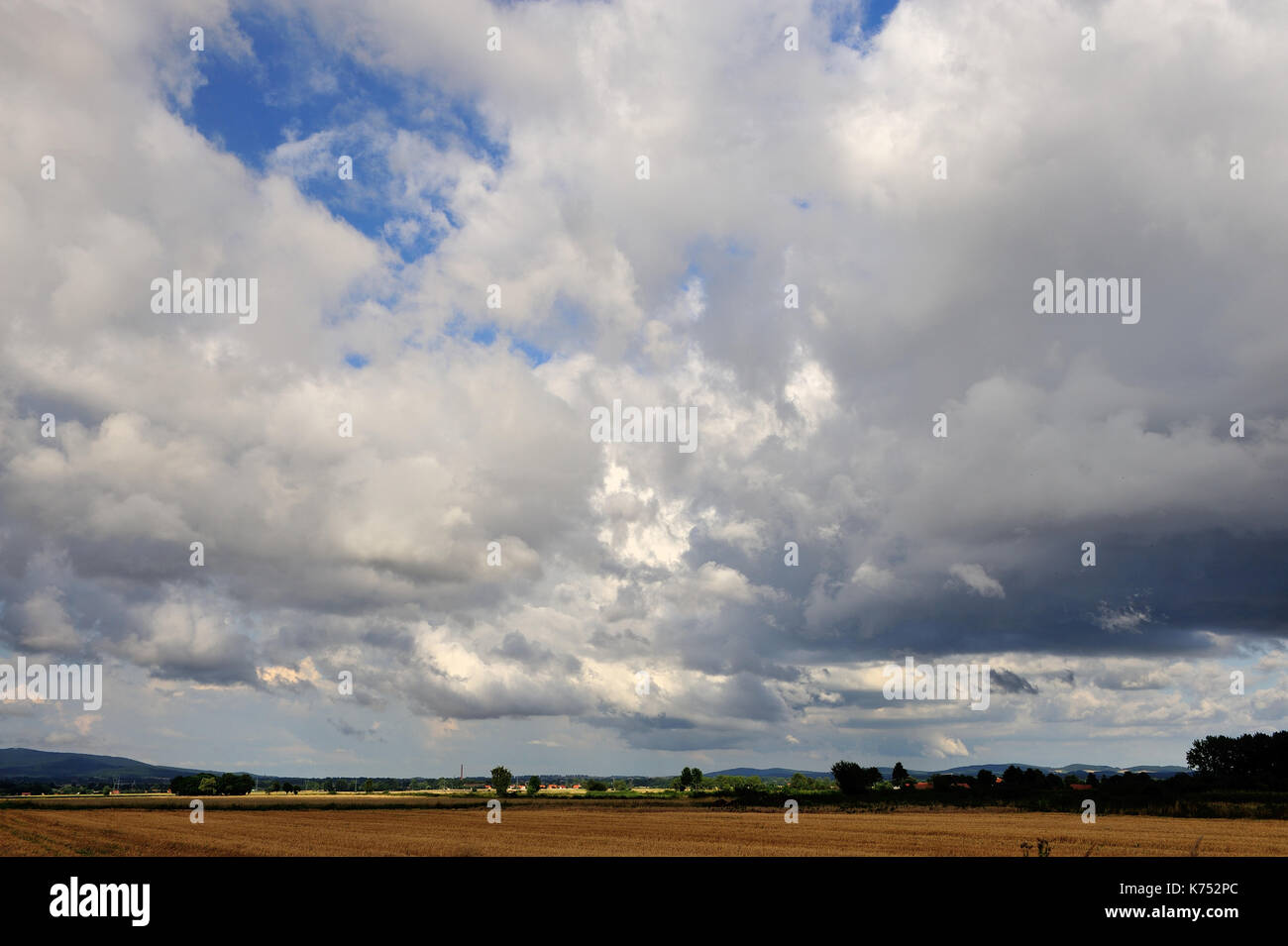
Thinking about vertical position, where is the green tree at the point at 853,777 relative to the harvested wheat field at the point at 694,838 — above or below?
below

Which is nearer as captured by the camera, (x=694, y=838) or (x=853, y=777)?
(x=694, y=838)

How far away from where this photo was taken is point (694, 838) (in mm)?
65125

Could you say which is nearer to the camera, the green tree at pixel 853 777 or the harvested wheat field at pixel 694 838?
the harvested wheat field at pixel 694 838

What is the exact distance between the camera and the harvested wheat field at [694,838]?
52.6 m

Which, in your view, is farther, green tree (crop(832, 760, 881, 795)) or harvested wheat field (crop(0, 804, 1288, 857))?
→ green tree (crop(832, 760, 881, 795))

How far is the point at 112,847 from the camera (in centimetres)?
5147

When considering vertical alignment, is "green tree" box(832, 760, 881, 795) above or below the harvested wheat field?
below

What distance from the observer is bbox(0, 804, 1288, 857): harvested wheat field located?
2072 inches
